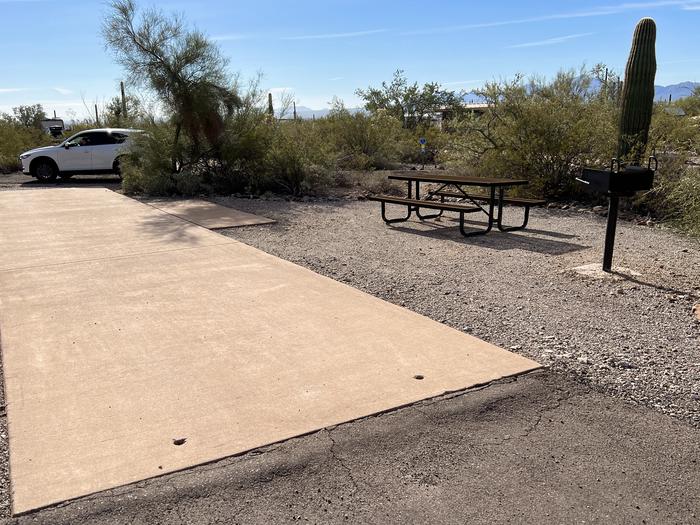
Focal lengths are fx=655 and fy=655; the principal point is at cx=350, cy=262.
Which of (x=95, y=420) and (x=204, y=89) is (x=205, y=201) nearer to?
(x=204, y=89)

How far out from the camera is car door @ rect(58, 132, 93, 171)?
21109 mm

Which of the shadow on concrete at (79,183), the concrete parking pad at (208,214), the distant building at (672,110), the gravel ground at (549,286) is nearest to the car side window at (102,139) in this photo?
the shadow on concrete at (79,183)

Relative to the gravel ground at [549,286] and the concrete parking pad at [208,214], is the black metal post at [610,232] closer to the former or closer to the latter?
the gravel ground at [549,286]

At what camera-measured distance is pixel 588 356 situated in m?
4.84

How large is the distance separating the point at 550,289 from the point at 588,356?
6.52ft

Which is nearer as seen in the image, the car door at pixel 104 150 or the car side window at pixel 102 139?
the car door at pixel 104 150

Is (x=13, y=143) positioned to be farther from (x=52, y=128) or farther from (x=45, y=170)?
(x=52, y=128)

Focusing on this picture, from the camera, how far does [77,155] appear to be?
21.1 metres

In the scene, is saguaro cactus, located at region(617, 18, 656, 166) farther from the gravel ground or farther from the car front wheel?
the car front wheel

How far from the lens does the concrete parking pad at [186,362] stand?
357 cm

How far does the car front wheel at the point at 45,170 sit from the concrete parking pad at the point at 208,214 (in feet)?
27.1

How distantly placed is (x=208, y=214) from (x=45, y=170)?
37.3 feet

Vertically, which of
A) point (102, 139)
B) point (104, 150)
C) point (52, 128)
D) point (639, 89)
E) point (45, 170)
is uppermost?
point (639, 89)

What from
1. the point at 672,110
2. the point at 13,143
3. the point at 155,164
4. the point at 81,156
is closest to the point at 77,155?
the point at 81,156
